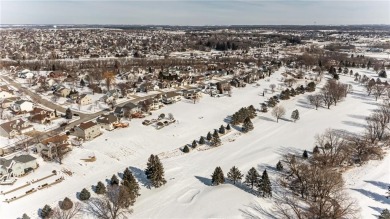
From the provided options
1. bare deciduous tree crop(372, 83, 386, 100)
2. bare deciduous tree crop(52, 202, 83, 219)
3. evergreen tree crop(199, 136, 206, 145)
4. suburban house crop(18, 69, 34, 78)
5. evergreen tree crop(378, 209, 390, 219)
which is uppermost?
bare deciduous tree crop(372, 83, 386, 100)

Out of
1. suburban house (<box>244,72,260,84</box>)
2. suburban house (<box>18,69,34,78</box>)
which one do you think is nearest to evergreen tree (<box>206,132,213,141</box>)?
suburban house (<box>244,72,260,84</box>)

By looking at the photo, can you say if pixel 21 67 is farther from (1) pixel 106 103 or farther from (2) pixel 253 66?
(2) pixel 253 66

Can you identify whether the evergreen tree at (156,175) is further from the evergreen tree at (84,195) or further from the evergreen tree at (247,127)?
the evergreen tree at (247,127)

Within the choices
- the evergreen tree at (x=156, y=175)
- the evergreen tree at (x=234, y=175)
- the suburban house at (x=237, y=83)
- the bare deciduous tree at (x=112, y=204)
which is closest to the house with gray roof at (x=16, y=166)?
the bare deciduous tree at (x=112, y=204)

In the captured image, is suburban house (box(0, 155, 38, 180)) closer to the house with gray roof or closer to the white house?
the house with gray roof

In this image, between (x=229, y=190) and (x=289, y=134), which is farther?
(x=289, y=134)

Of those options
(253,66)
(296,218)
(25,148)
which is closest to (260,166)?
(296,218)
